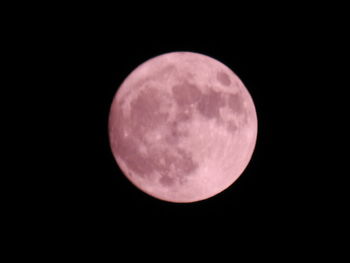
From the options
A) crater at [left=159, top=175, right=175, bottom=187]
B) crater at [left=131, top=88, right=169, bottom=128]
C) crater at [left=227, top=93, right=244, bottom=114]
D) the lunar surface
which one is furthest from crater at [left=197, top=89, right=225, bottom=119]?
crater at [left=159, top=175, right=175, bottom=187]

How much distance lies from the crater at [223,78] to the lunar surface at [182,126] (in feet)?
0.04

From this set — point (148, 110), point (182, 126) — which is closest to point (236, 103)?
point (182, 126)

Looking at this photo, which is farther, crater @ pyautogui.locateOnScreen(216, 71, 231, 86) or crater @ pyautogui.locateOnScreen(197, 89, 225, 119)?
crater @ pyautogui.locateOnScreen(216, 71, 231, 86)

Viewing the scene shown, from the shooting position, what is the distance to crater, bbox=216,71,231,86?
4008 mm

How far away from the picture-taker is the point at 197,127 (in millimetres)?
3682

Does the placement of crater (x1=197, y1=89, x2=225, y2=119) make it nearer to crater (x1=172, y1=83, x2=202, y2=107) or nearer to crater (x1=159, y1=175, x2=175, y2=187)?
crater (x1=172, y1=83, x2=202, y2=107)

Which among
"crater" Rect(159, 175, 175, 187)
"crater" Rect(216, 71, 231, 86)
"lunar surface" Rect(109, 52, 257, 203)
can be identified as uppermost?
"crater" Rect(216, 71, 231, 86)

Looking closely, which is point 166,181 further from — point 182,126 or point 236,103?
point 236,103

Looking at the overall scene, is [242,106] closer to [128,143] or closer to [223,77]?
[223,77]

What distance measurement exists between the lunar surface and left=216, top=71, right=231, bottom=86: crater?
13 mm

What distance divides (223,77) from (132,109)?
126 cm

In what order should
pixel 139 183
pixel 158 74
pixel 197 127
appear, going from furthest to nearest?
pixel 139 183
pixel 158 74
pixel 197 127

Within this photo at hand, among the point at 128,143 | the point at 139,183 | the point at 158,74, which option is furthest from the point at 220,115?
the point at 139,183

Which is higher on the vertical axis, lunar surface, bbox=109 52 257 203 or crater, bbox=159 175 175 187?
lunar surface, bbox=109 52 257 203
